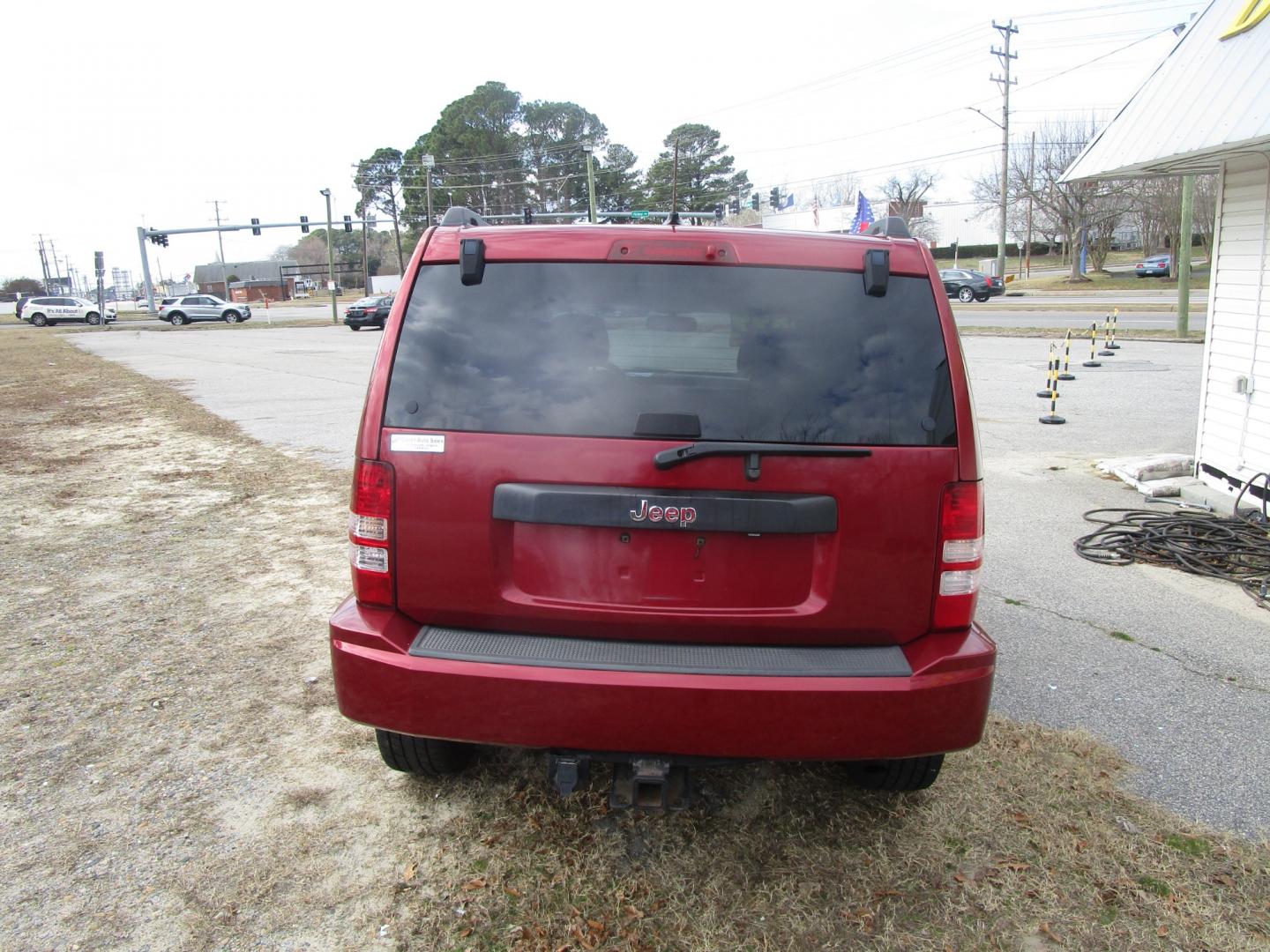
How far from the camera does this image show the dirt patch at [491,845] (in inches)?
101

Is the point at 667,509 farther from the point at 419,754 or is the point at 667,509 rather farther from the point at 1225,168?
the point at 1225,168

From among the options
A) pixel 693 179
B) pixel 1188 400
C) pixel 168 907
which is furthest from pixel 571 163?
pixel 168 907

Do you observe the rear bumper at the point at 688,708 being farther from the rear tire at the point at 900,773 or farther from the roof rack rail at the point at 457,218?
the roof rack rail at the point at 457,218

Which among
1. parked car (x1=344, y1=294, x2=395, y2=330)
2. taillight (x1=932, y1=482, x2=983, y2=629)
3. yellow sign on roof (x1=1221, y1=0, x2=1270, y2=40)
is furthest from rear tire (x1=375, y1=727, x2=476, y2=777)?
parked car (x1=344, y1=294, x2=395, y2=330)

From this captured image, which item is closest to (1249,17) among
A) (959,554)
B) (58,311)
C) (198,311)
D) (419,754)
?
(959,554)

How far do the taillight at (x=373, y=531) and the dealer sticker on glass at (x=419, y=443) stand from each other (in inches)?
2.9

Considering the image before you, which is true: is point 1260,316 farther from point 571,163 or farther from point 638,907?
point 571,163

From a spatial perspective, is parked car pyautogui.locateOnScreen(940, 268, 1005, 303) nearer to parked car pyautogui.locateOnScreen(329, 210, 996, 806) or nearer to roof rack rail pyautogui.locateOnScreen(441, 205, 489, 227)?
roof rack rail pyautogui.locateOnScreen(441, 205, 489, 227)

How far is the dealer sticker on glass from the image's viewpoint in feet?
8.43

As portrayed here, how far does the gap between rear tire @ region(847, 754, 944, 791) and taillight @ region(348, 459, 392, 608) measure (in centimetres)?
167

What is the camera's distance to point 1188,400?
12.3m

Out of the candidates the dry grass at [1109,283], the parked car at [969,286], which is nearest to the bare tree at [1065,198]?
the dry grass at [1109,283]

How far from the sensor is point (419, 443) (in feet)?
8.46

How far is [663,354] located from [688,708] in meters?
1.05
